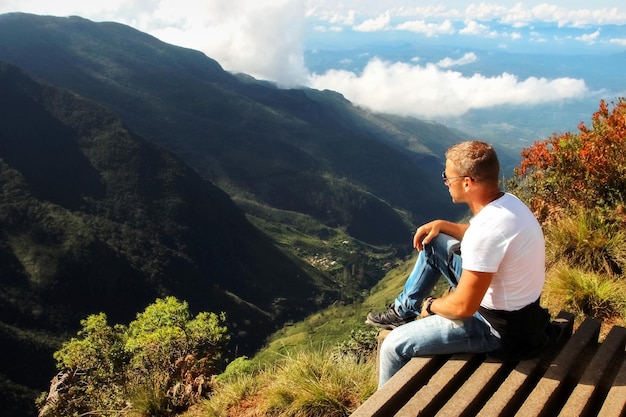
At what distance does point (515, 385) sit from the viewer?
4.70m

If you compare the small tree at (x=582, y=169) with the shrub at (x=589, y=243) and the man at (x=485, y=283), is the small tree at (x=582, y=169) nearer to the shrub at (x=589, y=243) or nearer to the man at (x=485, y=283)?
the shrub at (x=589, y=243)

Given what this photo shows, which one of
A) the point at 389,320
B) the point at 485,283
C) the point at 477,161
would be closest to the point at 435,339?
the point at 485,283

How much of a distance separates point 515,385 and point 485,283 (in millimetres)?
1068

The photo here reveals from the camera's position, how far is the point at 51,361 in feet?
353

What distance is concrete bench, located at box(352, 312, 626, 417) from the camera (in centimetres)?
443

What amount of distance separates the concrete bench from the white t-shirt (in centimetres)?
74

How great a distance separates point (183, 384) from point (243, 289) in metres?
182

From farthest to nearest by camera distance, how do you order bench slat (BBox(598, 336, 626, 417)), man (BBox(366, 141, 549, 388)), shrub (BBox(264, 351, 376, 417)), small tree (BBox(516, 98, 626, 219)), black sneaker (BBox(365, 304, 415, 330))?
small tree (BBox(516, 98, 626, 219)) → black sneaker (BBox(365, 304, 415, 330)) → shrub (BBox(264, 351, 376, 417)) → man (BBox(366, 141, 549, 388)) → bench slat (BBox(598, 336, 626, 417))

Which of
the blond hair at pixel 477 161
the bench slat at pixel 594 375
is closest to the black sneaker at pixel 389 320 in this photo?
the bench slat at pixel 594 375

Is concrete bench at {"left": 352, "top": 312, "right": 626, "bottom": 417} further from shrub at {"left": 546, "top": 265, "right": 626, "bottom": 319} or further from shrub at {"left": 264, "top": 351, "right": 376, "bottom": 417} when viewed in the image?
shrub at {"left": 546, "top": 265, "right": 626, "bottom": 319}

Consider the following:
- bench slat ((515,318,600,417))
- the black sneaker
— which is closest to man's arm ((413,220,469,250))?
the black sneaker

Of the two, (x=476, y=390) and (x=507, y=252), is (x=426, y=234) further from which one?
(x=476, y=390)

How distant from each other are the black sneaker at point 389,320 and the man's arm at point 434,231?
91 cm

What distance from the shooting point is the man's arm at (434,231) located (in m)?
5.97
